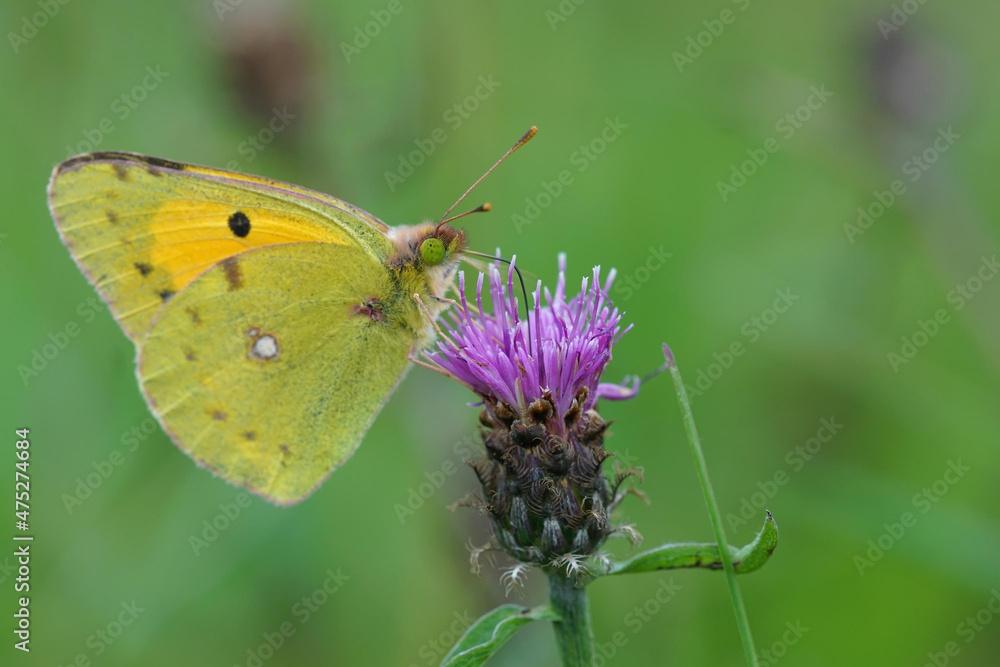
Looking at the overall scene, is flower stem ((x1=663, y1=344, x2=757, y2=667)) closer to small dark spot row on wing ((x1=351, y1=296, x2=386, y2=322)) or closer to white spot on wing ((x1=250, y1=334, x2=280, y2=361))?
small dark spot row on wing ((x1=351, y1=296, x2=386, y2=322))

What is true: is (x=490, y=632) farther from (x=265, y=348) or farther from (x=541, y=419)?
(x=265, y=348)

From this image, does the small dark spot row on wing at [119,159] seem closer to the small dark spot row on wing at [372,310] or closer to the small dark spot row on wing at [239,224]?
the small dark spot row on wing at [239,224]

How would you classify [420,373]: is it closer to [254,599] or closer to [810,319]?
[254,599]

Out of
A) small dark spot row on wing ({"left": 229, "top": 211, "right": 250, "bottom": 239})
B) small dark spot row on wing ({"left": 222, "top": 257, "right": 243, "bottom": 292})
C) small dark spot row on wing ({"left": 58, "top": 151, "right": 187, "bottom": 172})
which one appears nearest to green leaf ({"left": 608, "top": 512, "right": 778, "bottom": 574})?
small dark spot row on wing ({"left": 222, "top": 257, "right": 243, "bottom": 292})

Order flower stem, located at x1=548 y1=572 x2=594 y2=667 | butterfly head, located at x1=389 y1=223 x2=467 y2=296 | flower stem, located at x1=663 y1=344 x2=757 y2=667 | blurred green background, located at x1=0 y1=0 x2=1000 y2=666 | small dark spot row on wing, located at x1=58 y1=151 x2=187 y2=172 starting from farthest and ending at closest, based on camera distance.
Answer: blurred green background, located at x1=0 y1=0 x2=1000 y2=666 < butterfly head, located at x1=389 y1=223 x2=467 y2=296 < small dark spot row on wing, located at x1=58 y1=151 x2=187 y2=172 < flower stem, located at x1=548 y1=572 x2=594 y2=667 < flower stem, located at x1=663 y1=344 x2=757 y2=667

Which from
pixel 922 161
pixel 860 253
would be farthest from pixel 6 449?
pixel 922 161

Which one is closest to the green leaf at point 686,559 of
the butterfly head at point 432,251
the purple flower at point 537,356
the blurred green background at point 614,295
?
the purple flower at point 537,356

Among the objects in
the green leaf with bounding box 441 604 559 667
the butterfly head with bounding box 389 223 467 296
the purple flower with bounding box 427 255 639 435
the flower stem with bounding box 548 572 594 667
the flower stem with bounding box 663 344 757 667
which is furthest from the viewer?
the butterfly head with bounding box 389 223 467 296
